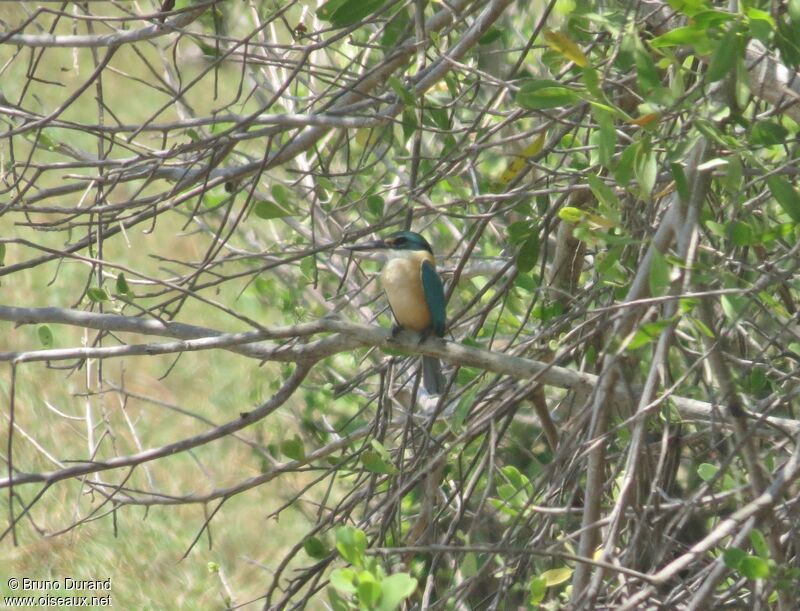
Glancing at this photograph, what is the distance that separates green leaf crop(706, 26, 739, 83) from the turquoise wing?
6.93 feet

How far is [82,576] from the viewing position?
5586mm

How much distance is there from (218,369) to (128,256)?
1.43 metres

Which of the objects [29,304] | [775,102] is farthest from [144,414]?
[775,102]

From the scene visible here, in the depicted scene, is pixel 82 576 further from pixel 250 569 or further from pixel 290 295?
pixel 290 295

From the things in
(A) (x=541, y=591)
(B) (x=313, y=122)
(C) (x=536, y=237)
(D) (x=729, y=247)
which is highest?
(B) (x=313, y=122)

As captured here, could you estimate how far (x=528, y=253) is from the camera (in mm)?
2885

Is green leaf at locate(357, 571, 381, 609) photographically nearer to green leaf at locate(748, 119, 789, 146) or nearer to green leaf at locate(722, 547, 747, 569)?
green leaf at locate(722, 547, 747, 569)

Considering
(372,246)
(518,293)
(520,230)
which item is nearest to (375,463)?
(520,230)

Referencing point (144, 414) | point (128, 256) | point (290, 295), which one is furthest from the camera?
point (128, 256)

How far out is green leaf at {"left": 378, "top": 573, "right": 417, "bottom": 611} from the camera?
6.37 ft

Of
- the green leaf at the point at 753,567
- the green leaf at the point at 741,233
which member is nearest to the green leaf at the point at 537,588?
the green leaf at the point at 753,567

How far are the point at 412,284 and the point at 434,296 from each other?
0.10 m

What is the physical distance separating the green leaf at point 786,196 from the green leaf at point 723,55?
0.92ft

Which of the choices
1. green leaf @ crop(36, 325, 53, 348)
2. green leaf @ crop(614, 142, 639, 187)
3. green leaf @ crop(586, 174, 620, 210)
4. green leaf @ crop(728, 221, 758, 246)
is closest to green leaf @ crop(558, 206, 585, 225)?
green leaf @ crop(586, 174, 620, 210)
